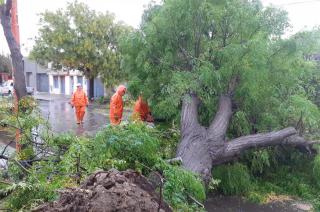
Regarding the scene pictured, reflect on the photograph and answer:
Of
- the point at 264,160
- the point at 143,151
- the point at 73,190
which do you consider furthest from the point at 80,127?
the point at 73,190

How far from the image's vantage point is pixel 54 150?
5250 mm

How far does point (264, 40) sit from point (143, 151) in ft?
11.5

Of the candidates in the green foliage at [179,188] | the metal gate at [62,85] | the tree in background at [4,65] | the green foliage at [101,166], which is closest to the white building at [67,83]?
the metal gate at [62,85]

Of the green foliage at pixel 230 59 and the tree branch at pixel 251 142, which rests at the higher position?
the green foliage at pixel 230 59

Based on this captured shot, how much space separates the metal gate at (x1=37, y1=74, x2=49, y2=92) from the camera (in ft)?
147

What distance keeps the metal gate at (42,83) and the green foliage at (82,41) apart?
19.4 metres

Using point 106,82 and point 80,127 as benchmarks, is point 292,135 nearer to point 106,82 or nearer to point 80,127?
point 80,127

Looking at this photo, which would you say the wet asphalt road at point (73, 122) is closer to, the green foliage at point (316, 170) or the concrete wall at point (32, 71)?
the green foliage at point (316, 170)

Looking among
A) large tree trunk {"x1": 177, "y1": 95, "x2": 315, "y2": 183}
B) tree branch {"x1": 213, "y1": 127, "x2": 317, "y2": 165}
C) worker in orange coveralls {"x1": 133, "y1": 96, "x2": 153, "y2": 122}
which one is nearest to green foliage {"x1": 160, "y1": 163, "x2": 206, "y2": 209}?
large tree trunk {"x1": 177, "y1": 95, "x2": 315, "y2": 183}

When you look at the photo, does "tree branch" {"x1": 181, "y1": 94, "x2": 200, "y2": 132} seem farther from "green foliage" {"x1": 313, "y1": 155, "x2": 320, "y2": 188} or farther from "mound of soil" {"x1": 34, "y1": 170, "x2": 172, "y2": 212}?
"mound of soil" {"x1": 34, "y1": 170, "x2": 172, "y2": 212}

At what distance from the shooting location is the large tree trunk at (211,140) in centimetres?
635

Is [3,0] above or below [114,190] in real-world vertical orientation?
above

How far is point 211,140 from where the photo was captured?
6.78 metres

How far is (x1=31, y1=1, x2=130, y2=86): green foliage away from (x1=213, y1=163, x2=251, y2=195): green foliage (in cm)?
1724
